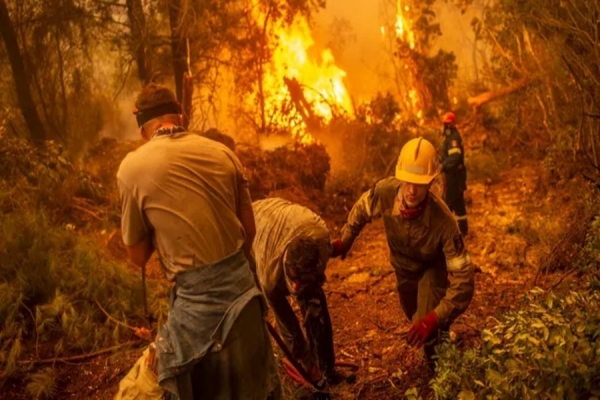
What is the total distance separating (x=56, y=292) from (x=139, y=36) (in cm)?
700

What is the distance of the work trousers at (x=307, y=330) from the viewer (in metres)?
3.64

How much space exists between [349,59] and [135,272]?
2180 centimetres

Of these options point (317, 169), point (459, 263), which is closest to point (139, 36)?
point (317, 169)

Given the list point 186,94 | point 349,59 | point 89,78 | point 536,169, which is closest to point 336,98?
point 536,169

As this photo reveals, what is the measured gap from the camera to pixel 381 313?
18.4 feet

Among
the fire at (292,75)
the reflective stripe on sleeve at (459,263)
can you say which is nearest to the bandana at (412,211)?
the reflective stripe on sleeve at (459,263)

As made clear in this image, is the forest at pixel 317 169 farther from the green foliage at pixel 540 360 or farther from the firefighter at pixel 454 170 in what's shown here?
the firefighter at pixel 454 170

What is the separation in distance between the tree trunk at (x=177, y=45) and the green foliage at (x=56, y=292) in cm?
478

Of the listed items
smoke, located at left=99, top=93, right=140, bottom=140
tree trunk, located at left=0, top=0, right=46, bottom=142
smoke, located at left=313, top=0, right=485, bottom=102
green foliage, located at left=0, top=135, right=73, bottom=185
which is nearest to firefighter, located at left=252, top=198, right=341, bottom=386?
green foliage, located at left=0, top=135, right=73, bottom=185

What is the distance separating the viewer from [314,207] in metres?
9.04

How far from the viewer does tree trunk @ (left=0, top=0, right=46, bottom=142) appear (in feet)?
32.0

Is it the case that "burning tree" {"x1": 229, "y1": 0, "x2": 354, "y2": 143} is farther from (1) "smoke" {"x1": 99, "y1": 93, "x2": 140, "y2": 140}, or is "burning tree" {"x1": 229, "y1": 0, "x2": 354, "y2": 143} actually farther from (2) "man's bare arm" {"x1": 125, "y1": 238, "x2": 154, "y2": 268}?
(2) "man's bare arm" {"x1": 125, "y1": 238, "x2": 154, "y2": 268}

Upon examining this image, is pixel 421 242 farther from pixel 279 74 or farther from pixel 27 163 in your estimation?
pixel 279 74

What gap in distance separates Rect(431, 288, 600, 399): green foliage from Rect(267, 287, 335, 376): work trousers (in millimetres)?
1081
